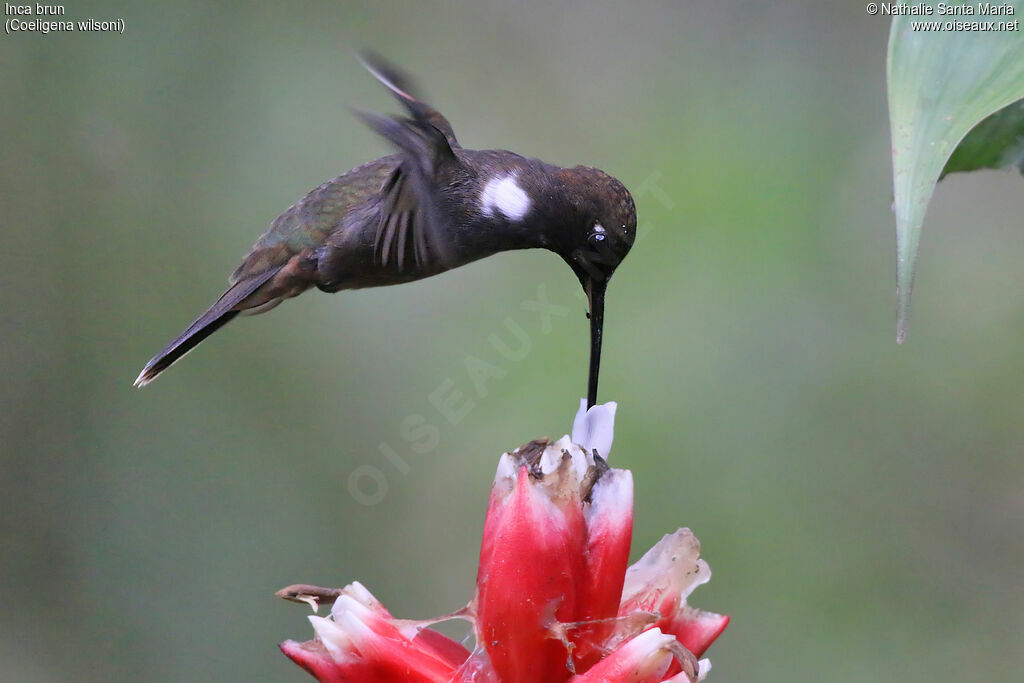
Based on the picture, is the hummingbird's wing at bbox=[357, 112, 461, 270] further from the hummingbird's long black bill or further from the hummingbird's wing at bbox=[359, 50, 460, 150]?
the hummingbird's long black bill

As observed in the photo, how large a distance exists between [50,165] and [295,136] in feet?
1.66

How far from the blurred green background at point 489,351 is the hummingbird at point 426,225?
0.74 m

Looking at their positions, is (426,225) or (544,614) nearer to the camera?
(544,614)

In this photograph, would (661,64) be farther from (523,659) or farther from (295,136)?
(523,659)

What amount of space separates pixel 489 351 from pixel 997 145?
1.56m

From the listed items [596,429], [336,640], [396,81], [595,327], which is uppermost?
[396,81]

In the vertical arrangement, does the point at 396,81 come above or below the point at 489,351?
above

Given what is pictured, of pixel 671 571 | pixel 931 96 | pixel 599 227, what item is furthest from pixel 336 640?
pixel 599 227

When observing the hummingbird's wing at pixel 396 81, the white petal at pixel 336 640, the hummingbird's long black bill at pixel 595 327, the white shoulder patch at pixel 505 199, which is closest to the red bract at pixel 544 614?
the white petal at pixel 336 640

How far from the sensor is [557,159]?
2354mm

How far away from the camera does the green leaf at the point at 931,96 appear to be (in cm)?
50

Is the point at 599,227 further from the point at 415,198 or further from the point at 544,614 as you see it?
the point at 544,614

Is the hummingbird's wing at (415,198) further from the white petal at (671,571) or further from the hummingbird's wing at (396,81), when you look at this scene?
the white petal at (671,571)

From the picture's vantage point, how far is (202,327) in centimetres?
130
